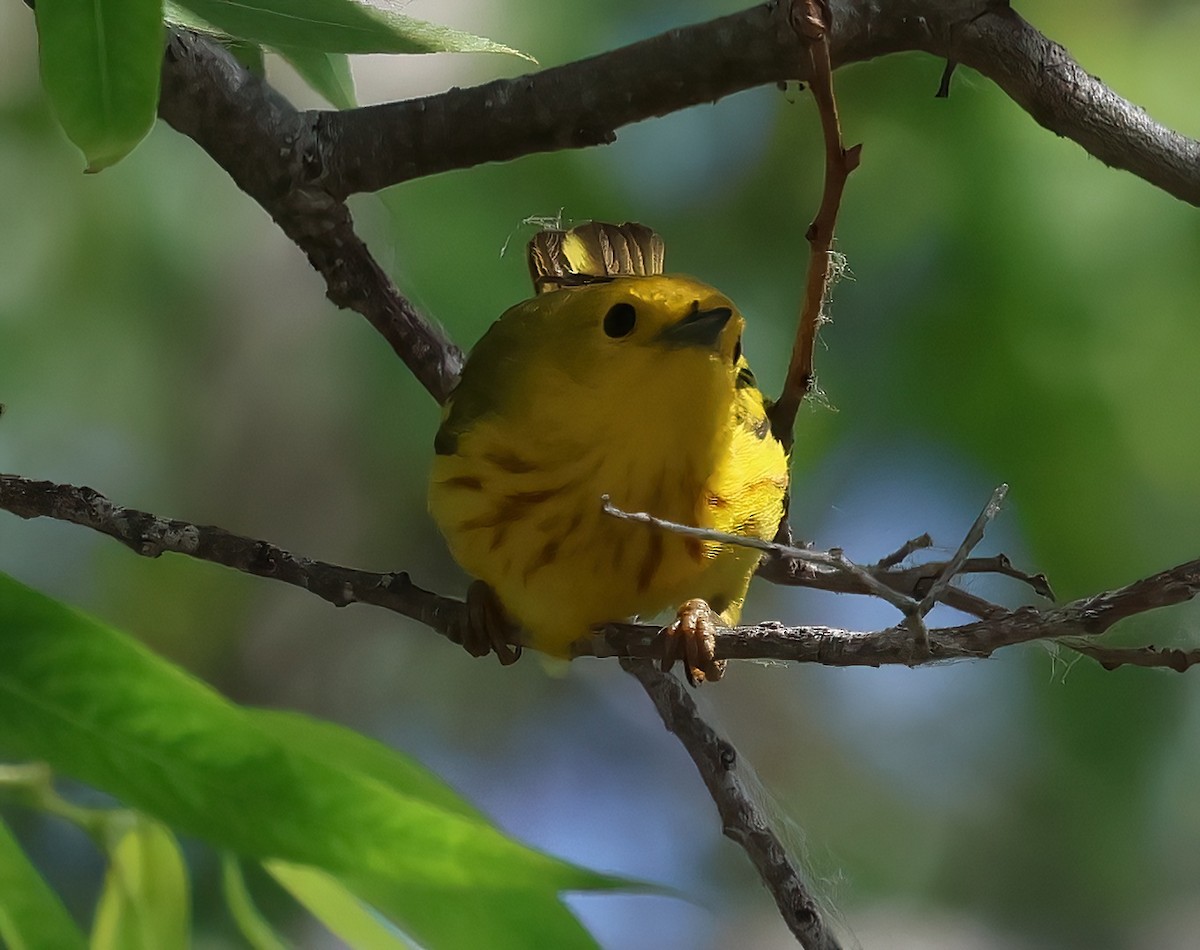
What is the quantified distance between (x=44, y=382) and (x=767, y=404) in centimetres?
102

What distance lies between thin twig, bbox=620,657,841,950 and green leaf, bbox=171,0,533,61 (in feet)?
1.21

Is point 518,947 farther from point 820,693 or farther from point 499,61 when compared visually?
point 499,61

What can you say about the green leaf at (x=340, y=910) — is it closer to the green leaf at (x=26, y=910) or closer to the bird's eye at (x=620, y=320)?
the green leaf at (x=26, y=910)

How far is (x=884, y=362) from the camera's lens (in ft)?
4.59

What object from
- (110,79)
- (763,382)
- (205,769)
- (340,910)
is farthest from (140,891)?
(763,382)

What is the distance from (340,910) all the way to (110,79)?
481 mm

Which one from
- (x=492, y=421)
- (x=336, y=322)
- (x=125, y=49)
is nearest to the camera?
(x=125, y=49)

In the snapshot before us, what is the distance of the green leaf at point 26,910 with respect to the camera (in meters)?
0.52

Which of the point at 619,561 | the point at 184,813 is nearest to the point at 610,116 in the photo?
the point at 619,561

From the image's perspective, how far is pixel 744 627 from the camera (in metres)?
0.55

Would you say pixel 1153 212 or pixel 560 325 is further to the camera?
pixel 1153 212

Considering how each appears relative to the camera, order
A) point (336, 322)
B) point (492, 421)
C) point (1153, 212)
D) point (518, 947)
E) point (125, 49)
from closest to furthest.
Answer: point (125, 49)
point (518, 947)
point (492, 421)
point (1153, 212)
point (336, 322)

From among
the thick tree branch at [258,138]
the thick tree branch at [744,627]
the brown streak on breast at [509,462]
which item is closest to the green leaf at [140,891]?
the thick tree branch at [744,627]

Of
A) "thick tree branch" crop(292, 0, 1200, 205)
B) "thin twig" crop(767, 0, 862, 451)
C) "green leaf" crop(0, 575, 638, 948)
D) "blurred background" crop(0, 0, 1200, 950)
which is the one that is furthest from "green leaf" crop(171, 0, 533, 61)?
"blurred background" crop(0, 0, 1200, 950)
